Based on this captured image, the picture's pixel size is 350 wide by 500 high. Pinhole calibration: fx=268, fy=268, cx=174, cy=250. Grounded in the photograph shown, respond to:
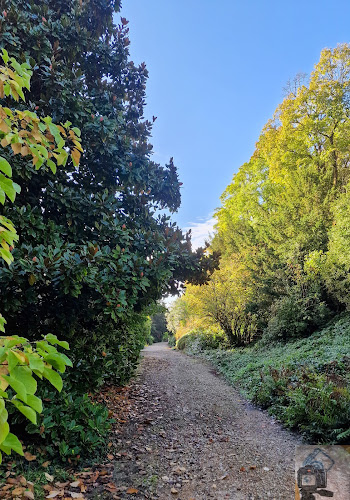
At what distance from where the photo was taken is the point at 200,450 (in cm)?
354

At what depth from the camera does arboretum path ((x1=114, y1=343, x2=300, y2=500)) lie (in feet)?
8.98

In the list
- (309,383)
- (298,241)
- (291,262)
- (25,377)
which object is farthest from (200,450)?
(298,241)

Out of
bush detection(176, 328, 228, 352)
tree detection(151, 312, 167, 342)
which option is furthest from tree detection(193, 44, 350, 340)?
tree detection(151, 312, 167, 342)

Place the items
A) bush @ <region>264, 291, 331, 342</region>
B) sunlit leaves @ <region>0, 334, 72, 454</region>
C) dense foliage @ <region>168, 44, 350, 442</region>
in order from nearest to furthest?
sunlit leaves @ <region>0, 334, 72, 454</region> < dense foliage @ <region>168, 44, 350, 442</region> < bush @ <region>264, 291, 331, 342</region>

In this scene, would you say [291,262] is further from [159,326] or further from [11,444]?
[159,326]

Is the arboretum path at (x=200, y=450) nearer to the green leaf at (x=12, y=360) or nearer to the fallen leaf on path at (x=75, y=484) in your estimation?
the fallen leaf on path at (x=75, y=484)

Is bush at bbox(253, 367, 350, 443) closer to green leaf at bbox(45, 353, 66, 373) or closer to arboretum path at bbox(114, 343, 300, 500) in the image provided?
arboretum path at bbox(114, 343, 300, 500)

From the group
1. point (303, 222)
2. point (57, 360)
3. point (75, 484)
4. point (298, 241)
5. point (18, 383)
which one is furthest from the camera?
point (303, 222)

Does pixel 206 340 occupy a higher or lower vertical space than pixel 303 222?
lower

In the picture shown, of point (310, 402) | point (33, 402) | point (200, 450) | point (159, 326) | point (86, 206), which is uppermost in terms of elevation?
point (86, 206)

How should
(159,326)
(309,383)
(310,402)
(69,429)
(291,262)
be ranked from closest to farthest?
1. (69,429)
2. (310,402)
3. (309,383)
4. (291,262)
5. (159,326)

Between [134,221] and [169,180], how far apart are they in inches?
52.0

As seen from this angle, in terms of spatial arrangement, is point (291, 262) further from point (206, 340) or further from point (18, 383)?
point (18, 383)

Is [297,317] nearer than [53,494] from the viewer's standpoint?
No
